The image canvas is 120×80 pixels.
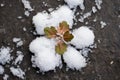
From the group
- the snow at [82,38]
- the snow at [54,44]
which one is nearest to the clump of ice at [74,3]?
the snow at [54,44]

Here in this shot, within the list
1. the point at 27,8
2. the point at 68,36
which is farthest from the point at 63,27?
the point at 27,8

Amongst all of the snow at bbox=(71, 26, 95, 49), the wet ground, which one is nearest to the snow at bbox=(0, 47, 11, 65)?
the wet ground

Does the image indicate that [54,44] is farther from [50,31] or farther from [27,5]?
[27,5]

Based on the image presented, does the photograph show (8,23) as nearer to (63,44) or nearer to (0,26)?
(0,26)

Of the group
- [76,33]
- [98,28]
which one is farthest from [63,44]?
[98,28]

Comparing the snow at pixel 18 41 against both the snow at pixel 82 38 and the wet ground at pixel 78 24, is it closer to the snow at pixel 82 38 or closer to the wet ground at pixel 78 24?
the wet ground at pixel 78 24

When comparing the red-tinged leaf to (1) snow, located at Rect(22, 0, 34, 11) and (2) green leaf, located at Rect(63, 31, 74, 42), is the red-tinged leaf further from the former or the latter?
(1) snow, located at Rect(22, 0, 34, 11)
